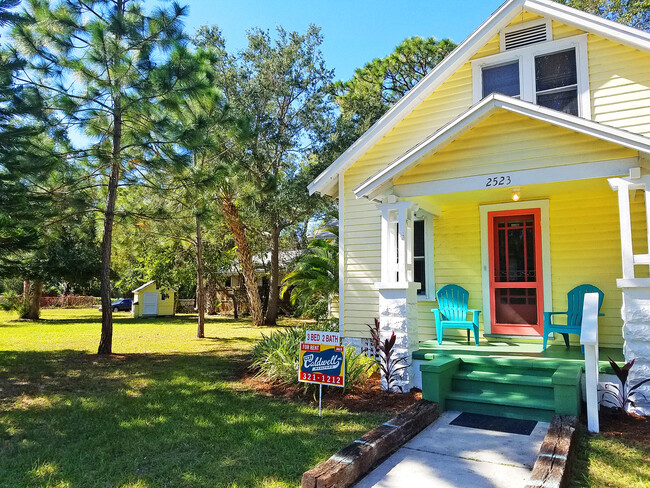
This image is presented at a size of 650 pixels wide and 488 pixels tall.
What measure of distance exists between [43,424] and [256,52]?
15614 millimetres

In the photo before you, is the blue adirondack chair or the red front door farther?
the red front door

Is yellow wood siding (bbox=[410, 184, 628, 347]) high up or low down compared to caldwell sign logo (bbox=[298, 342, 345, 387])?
up

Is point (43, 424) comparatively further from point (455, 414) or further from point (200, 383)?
point (455, 414)

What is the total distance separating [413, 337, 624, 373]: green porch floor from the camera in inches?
222

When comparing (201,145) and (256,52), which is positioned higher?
(256,52)

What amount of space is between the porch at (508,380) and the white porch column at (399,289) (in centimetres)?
26

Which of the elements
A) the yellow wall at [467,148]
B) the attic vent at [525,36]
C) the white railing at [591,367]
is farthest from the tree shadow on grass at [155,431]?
the attic vent at [525,36]

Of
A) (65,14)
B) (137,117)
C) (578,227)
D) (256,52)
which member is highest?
(256,52)

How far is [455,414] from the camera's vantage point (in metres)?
5.25

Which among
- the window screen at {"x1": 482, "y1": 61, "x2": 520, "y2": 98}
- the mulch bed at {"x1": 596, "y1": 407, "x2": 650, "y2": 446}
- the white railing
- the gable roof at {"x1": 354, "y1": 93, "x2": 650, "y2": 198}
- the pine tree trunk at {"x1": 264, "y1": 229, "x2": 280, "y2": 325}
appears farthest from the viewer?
the pine tree trunk at {"x1": 264, "y1": 229, "x2": 280, "y2": 325}

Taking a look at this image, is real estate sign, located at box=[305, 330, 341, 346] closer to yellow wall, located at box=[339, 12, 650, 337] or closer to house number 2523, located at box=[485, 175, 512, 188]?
yellow wall, located at box=[339, 12, 650, 337]

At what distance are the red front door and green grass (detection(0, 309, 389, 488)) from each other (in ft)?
10.8

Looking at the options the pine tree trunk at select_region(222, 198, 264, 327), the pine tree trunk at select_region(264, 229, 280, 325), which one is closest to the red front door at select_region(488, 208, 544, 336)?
the pine tree trunk at select_region(222, 198, 264, 327)

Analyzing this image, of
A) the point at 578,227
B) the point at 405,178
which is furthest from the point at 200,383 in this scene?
the point at 578,227
